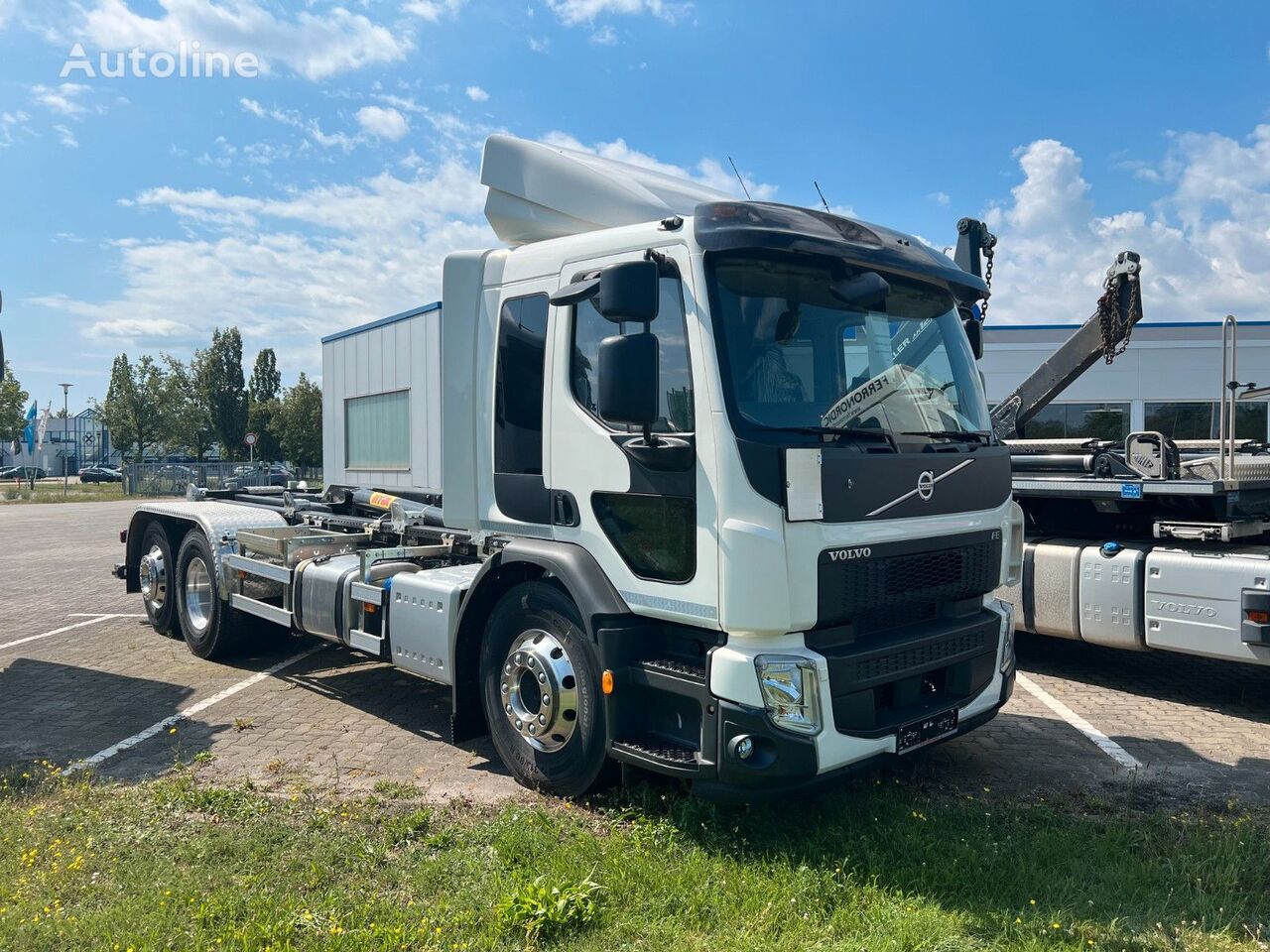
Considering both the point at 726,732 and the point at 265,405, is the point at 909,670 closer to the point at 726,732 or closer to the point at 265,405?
the point at 726,732

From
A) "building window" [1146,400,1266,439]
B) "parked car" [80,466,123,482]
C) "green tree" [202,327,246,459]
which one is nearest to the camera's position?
"building window" [1146,400,1266,439]

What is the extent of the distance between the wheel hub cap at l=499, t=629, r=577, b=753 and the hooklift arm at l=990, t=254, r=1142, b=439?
467 centimetres

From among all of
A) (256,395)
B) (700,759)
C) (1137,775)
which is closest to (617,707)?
(700,759)

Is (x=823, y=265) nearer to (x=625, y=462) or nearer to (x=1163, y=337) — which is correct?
(x=625, y=462)

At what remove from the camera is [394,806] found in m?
4.62

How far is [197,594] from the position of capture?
326 inches

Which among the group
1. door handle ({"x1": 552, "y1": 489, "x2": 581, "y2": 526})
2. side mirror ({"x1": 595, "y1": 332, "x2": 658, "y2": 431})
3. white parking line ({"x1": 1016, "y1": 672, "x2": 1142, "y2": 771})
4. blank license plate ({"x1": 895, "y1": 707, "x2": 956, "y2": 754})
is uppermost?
side mirror ({"x1": 595, "y1": 332, "x2": 658, "y2": 431})

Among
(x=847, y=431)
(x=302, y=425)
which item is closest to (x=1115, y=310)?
(x=847, y=431)

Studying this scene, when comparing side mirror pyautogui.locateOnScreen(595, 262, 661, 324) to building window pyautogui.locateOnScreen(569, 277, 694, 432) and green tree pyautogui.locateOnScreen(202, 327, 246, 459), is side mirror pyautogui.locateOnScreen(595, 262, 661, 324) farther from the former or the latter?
green tree pyautogui.locateOnScreen(202, 327, 246, 459)

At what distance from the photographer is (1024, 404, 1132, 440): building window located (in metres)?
23.5

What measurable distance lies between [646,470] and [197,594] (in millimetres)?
5809

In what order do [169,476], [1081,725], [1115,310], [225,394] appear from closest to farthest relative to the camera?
[1081,725], [1115,310], [169,476], [225,394]

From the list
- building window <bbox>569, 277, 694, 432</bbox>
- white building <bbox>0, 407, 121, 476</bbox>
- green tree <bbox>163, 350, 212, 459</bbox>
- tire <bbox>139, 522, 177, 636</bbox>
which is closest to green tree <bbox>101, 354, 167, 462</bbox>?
green tree <bbox>163, 350, 212, 459</bbox>

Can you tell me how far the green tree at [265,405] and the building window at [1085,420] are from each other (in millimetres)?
35537
